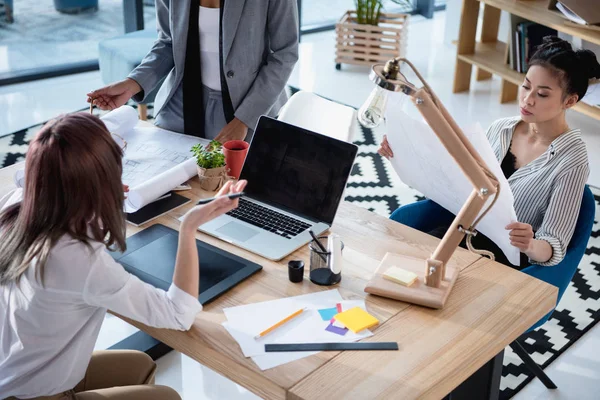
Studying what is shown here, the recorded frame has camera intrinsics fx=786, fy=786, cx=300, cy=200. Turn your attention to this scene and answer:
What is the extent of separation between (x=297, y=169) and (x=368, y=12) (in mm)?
3559

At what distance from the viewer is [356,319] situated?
1894 millimetres

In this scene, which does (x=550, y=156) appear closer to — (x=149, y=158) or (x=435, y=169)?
(x=435, y=169)

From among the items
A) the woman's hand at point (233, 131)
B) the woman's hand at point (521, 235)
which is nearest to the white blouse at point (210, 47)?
the woman's hand at point (233, 131)

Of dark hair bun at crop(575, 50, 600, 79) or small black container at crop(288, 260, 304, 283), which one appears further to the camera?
dark hair bun at crop(575, 50, 600, 79)

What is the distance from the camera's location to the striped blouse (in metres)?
Answer: 2.35

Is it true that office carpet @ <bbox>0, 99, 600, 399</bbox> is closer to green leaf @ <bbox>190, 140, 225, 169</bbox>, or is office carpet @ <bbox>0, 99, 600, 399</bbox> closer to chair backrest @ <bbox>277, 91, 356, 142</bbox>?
chair backrest @ <bbox>277, 91, 356, 142</bbox>

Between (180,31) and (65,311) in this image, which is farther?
(180,31)

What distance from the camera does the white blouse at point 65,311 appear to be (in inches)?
65.4

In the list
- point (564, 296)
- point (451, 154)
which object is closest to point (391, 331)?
point (451, 154)

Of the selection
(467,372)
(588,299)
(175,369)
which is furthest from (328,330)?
(588,299)

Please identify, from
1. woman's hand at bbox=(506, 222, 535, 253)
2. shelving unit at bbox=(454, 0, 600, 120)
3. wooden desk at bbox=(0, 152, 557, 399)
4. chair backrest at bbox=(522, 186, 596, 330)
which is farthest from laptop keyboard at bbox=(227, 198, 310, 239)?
shelving unit at bbox=(454, 0, 600, 120)

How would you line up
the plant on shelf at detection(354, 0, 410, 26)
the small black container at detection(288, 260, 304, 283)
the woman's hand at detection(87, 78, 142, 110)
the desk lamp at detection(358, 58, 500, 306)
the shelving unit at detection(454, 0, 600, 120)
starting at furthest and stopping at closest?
the plant on shelf at detection(354, 0, 410, 26) → the shelving unit at detection(454, 0, 600, 120) → the woman's hand at detection(87, 78, 142, 110) → the small black container at detection(288, 260, 304, 283) → the desk lamp at detection(358, 58, 500, 306)

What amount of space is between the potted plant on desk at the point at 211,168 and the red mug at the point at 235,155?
0.02m

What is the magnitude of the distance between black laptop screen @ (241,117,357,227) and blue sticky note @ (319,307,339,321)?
410mm
